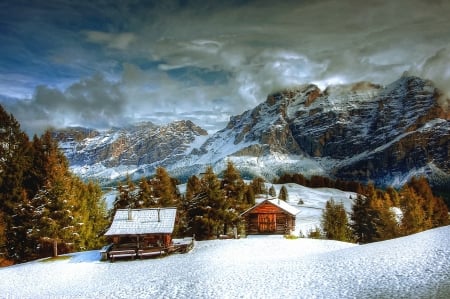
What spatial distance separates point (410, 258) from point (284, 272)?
9708mm

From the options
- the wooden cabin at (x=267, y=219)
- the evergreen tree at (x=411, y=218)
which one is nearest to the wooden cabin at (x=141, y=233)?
the wooden cabin at (x=267, y=219)

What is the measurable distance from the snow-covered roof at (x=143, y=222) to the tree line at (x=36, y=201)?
228 inches

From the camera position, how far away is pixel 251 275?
32.4 m

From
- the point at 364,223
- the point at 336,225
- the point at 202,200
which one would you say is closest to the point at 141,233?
the point at 202,200

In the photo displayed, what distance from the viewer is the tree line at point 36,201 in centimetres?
4984

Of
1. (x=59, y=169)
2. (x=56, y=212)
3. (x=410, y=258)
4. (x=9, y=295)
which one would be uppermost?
(x=59, y=169)

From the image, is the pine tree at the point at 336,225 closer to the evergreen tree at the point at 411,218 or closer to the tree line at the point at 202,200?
the evergreen tree at the point at 411,218

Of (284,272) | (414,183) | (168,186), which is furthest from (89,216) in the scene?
(414,183)

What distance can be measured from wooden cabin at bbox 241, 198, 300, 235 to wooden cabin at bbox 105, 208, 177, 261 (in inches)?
832

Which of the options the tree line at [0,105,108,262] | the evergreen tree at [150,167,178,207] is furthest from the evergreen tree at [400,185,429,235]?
the tree line at [0,105,108,262]

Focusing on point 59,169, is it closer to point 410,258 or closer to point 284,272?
point 284,272

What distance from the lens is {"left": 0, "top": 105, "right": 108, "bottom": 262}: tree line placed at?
49844 mm

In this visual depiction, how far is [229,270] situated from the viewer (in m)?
35.5

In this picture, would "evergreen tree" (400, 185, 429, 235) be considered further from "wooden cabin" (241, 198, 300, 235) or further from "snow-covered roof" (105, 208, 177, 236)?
"snow-covered roof" (105, 208, 177, 236)
